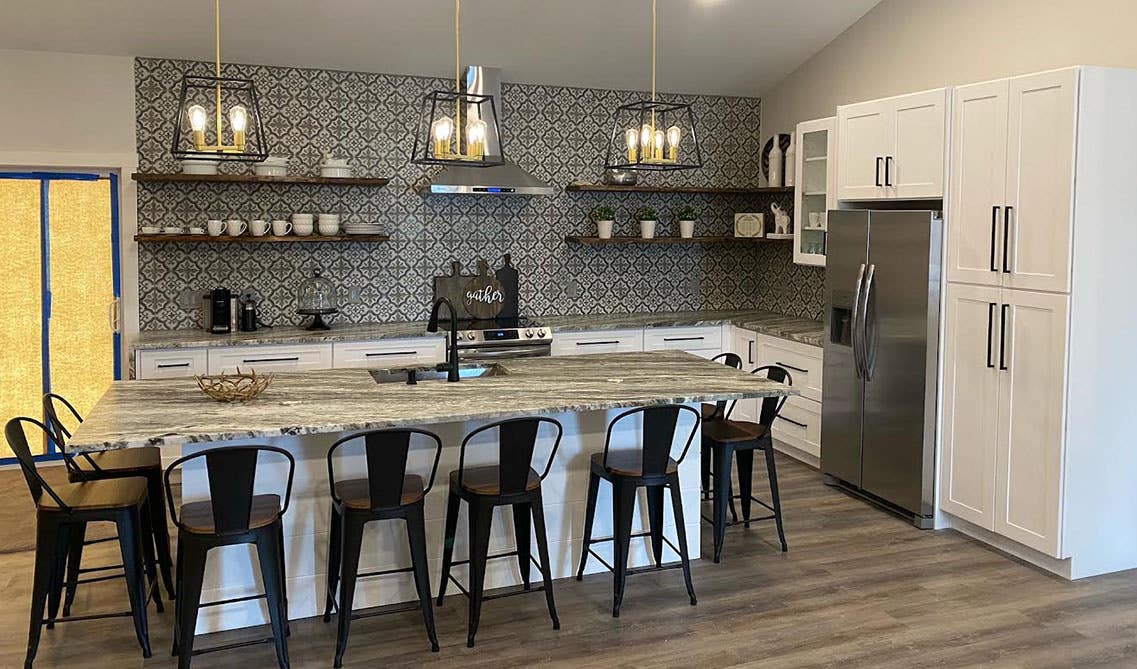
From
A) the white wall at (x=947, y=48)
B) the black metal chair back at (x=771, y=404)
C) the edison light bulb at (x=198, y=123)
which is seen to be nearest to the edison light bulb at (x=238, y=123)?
the edison light bulb at (x=198, y=123)

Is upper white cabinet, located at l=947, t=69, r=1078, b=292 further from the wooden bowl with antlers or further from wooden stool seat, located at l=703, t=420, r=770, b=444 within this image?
the wooden bowl with antlers

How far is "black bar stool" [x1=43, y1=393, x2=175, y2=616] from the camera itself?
12.3 ft

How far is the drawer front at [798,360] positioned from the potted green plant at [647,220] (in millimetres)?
1150

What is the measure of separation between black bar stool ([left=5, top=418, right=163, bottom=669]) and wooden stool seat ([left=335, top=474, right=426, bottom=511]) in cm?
73

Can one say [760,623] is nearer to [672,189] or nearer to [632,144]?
[632,144]

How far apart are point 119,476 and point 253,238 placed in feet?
8.44

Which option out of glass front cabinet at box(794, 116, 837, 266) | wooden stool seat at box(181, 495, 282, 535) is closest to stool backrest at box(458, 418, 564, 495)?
wooden stool seat at box(181, 495, 282, 535)

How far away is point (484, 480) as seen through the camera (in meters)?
3.80

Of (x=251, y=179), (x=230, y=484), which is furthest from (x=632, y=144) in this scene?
(x=251, y=179)

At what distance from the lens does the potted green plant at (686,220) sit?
7309 millimetres

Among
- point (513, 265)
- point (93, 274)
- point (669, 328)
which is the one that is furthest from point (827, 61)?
point (93, 274)

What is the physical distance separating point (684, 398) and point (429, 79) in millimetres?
3705

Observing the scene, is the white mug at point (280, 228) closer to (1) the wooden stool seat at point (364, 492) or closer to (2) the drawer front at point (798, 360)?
(1) the wooden stool seat at point (364, 492)

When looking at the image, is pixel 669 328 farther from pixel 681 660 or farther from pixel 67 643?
pixel 67 643
